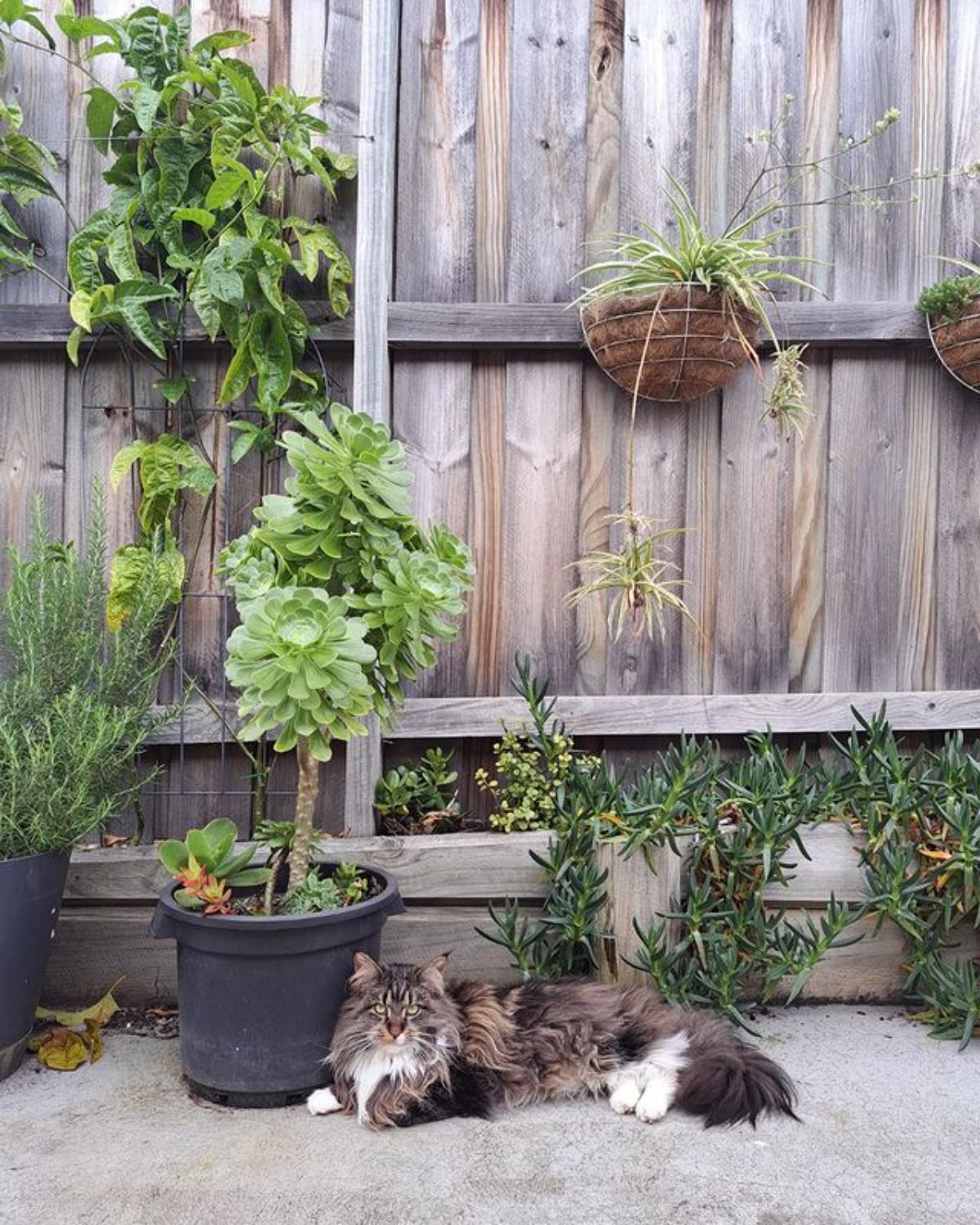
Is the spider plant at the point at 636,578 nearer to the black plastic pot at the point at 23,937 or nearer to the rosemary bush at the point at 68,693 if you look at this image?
the rosemary bush at the point at 68,693

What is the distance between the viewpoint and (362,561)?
1.90 metres

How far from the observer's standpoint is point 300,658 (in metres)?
1.76

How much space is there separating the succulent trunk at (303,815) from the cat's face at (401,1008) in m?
0.24

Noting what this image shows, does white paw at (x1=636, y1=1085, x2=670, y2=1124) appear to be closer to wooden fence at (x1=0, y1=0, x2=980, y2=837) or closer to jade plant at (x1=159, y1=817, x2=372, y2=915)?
jade plant at (x1=159, y1=817, x2=372, y2=915)

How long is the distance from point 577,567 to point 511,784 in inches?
24.3

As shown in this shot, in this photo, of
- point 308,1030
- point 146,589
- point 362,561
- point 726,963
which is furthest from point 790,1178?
point 146,589

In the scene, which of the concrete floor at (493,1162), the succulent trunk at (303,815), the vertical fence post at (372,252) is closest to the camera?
the concrete floor at (493,1162)

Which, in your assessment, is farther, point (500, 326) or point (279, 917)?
point (500, 326)

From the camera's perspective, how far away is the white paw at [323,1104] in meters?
1.82

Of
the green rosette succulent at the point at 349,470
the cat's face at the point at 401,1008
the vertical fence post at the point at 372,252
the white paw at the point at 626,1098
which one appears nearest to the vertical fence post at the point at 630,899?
the white paw at the point at 626,1098

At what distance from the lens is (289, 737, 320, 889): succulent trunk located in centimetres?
200

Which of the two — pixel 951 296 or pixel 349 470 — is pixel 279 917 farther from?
pixel 951 296

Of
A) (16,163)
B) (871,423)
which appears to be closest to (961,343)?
(871,423)

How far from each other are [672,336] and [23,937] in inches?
78.4
